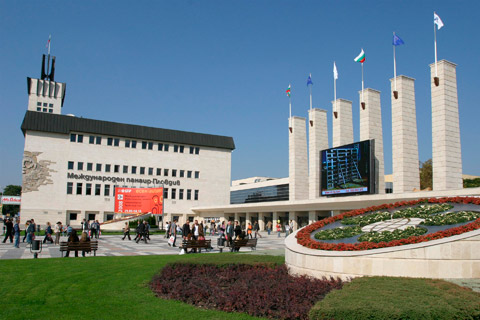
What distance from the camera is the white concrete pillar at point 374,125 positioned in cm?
3872

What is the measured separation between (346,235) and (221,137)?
206ft

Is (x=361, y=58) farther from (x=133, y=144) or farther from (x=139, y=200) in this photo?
(x=133, y=144)

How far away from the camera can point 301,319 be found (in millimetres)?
7277

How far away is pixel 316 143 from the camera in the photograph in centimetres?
4575

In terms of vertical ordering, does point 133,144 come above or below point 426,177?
above

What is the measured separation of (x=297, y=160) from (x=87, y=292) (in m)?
40.2

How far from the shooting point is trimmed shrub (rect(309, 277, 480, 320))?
20.6ft

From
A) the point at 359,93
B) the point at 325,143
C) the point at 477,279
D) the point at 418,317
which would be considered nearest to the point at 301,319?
the point at 418,317

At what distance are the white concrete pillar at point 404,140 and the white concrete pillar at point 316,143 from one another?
Answer: 1062 cm

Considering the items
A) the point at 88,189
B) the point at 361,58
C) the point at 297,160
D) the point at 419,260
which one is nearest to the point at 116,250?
the point at 419,260

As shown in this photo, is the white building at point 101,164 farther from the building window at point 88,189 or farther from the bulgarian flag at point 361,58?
the bulgarian flag at point 361,58

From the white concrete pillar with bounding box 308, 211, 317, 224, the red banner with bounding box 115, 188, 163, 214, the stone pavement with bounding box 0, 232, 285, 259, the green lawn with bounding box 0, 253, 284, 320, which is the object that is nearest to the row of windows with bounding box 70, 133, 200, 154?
the red banner with bounding box 115, 188, 163, 214

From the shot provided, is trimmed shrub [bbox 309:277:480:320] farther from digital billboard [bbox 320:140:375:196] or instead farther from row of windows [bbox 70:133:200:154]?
row of windows [bbox 70:133:200:154]

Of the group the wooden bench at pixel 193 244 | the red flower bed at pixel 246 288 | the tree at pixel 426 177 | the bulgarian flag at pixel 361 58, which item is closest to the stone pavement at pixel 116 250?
the wooden bench at pixel 193 244
